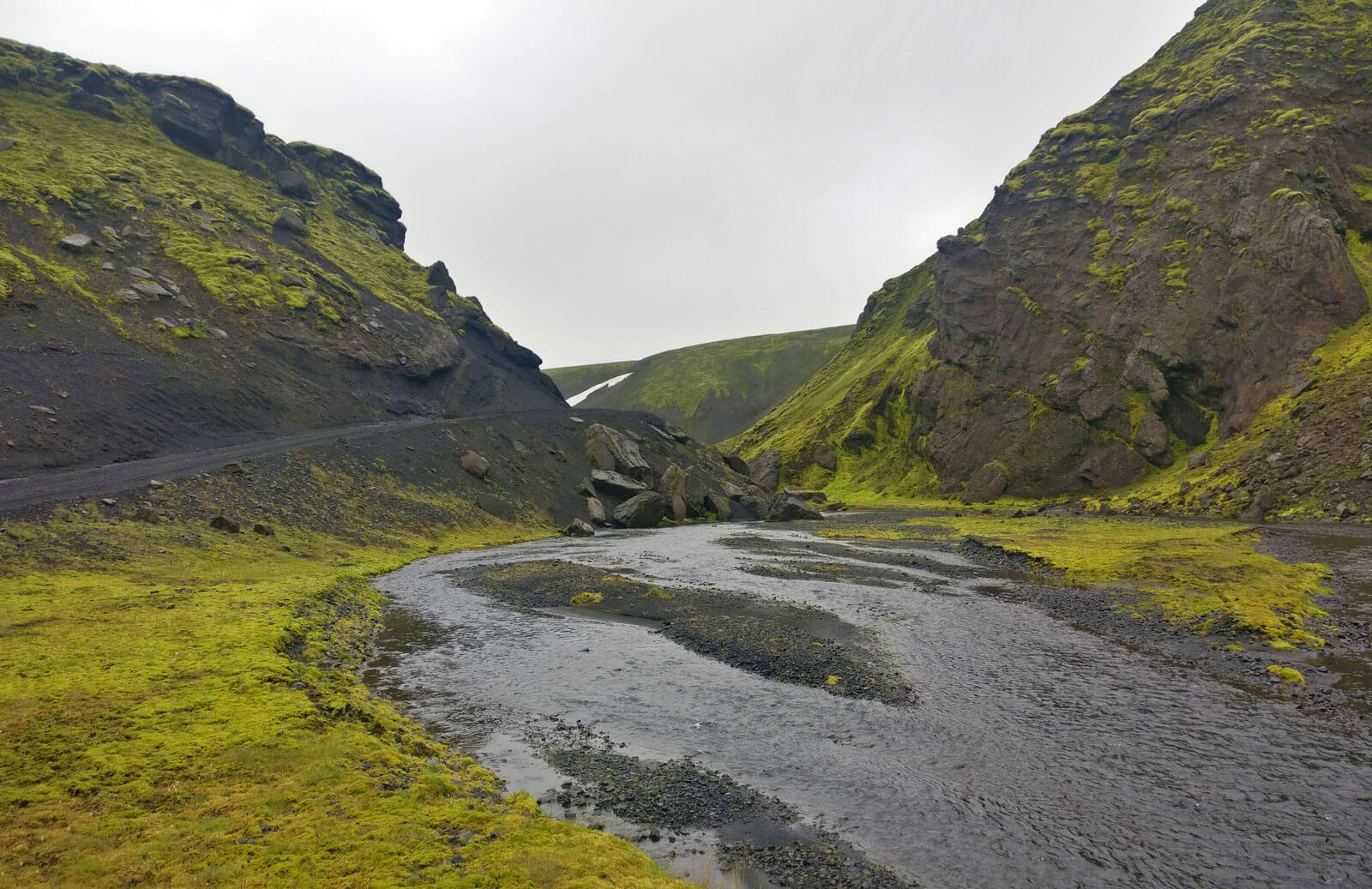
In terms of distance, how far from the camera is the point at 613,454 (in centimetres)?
9669

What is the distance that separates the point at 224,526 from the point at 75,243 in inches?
1990

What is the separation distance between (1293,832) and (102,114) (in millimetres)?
148435

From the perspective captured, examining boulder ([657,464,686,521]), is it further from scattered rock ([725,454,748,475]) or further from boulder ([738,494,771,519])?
scattered rock ([725,454,748,475])

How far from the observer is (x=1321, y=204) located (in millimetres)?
87875

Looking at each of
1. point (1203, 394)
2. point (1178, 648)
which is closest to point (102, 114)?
point (1178, 648)

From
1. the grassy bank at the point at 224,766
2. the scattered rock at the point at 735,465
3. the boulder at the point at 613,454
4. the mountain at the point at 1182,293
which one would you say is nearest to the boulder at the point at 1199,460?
the mountain at the point at 1182,293

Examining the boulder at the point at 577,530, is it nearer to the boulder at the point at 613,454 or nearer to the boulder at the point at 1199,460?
the boulder at the point at 613,454

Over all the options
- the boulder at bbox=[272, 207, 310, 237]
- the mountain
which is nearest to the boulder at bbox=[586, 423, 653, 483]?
the boulder at bbox=[272, 207, 310, 237]

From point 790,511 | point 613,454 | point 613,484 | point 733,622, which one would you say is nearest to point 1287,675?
point 733,622

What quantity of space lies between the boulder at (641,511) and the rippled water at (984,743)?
53.2 meters

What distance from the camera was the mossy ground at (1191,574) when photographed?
2730 centimetres

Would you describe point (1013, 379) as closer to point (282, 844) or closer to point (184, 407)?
point (184, 407)

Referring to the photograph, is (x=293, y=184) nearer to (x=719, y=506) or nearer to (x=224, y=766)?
(x=719, y=506)

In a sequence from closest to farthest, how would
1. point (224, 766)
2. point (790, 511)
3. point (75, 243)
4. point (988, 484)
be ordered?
point (224, 766)
point (75, 243)
point (790, 511)
point (988, 484)
